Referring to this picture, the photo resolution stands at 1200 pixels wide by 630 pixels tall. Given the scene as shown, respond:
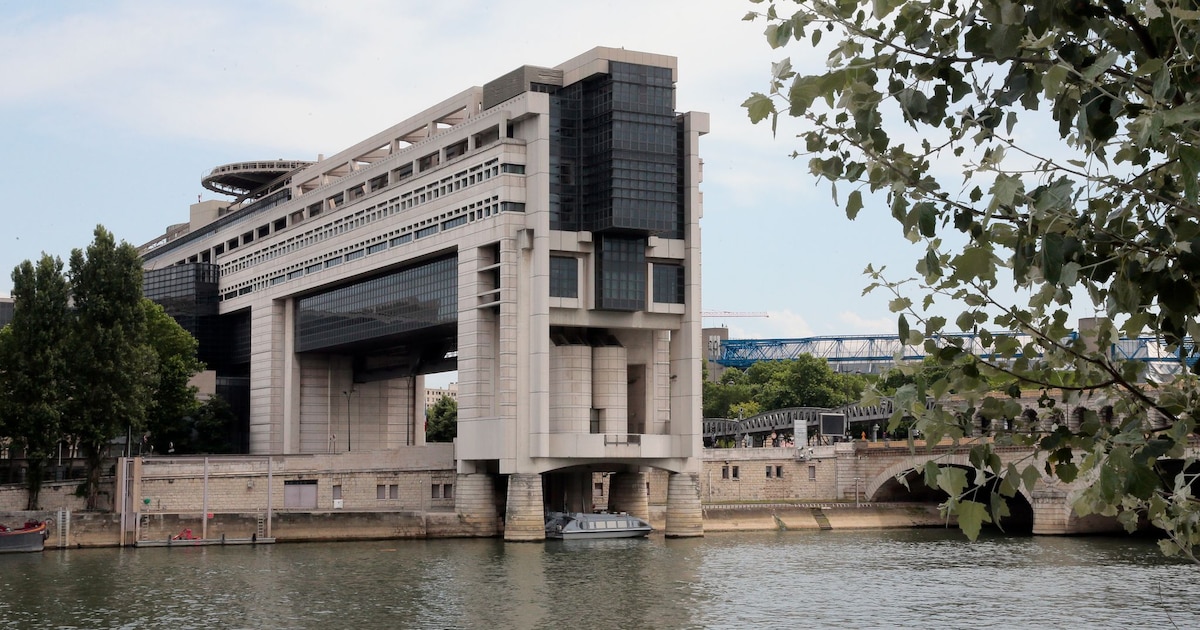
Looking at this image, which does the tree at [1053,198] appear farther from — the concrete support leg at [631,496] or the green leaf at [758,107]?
the concrete support leg at [631,496]

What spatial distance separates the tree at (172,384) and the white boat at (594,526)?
136 feet

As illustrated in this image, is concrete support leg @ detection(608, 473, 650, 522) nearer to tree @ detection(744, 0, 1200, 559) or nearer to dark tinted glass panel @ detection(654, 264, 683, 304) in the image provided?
dark tinted glass panel @ detection(654, 264, 683, 304)

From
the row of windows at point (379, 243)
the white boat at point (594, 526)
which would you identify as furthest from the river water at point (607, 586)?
the row of windows at point (379, 243)

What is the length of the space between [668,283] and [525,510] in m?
19.6

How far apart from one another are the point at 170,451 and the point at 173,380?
9.20 metres

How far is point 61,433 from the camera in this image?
9688 cm

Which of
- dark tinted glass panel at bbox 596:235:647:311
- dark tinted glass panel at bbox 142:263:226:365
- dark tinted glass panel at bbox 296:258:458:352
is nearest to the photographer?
dark tinted glass panel at bbox 596:235:647:311

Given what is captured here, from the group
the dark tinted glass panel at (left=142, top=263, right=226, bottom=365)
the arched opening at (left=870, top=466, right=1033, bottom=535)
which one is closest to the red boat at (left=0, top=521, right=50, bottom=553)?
the dark tinted glass panel at (left=142, top=263, right=226, bottom=365)

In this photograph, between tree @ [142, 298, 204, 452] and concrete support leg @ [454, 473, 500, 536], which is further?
tree @ [142, 298, 204, 452]

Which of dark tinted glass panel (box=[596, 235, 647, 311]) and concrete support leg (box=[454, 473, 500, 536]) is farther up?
dark tinted glass panel (box=[596, 235, 647, 311])

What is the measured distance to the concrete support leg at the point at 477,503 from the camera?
103875 mm

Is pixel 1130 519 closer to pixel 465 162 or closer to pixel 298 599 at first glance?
pixel 298 599

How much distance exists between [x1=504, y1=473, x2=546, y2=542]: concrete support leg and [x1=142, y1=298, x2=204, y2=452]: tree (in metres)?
39.7

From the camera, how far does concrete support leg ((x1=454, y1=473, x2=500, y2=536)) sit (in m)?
104
